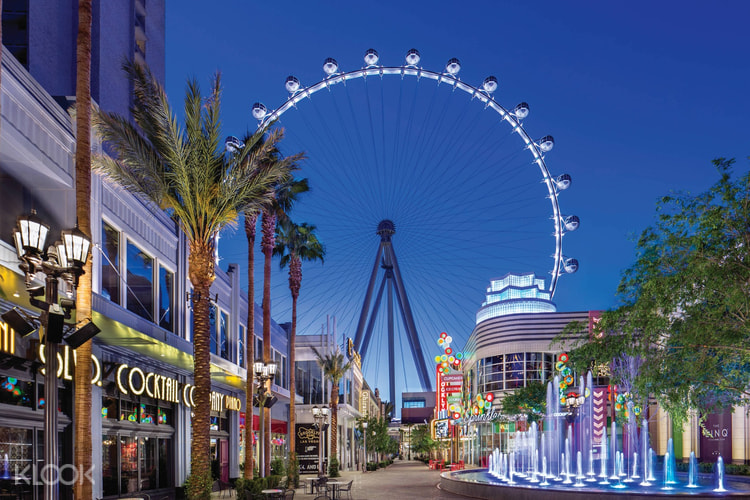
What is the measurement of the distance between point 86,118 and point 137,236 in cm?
1044

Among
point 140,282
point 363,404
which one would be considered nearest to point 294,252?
point 140,282

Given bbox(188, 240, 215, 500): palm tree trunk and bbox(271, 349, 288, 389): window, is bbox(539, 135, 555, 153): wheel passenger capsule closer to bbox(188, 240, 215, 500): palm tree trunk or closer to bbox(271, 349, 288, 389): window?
bbox(271, 349, 288, 389): window

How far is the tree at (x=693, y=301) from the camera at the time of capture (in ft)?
48.8

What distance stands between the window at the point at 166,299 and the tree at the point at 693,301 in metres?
14.2

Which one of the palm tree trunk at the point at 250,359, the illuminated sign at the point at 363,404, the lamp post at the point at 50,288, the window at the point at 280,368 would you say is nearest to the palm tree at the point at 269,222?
the palm tree trunk at the point at 250,359

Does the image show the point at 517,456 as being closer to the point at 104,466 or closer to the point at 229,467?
the point at 229,467

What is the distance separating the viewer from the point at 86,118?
500 inches

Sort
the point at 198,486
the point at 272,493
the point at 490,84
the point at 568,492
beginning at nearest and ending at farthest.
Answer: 1. the point at 198,486
2. the point at 568,492
3. the point at 272,493
4. the point at 490,84

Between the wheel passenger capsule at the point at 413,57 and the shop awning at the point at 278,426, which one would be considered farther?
the shop awning at the point at 278,426

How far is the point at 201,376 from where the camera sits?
17.5m

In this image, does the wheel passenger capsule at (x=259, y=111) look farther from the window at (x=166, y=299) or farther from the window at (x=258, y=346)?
the window at (x=166, y=299)

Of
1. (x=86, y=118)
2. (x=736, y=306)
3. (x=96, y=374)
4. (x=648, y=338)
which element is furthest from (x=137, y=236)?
(x=736, y=306)

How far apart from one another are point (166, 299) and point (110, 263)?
5503 mm

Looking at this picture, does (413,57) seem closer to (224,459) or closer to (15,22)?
(15,22)
